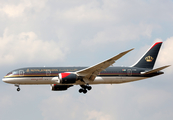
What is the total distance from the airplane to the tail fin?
3.79 ft

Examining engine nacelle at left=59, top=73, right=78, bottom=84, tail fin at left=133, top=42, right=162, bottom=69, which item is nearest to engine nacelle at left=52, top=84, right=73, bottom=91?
engine nacelle at left=59, top=73, right=78, bottom=84

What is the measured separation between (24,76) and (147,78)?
22655 millimetres

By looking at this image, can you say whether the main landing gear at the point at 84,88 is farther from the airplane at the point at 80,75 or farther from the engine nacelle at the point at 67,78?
the engine nacelle at the point at 67,78

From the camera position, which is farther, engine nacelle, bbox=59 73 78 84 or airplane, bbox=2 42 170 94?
airplane, bbox=2 42 170 94

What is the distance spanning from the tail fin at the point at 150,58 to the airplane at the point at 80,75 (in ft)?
3.79

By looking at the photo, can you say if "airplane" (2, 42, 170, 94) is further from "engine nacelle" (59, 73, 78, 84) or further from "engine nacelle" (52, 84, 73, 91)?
"engine nacelle" (52, 84, 73, 91)

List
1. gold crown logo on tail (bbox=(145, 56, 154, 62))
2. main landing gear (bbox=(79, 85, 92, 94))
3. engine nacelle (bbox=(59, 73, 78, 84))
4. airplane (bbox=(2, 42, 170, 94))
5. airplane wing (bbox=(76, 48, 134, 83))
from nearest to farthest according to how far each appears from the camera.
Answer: airplane wing (bbox=(76, 48, 134, 83)) < engine nacelle (bbox=(59, 73, 78, 84)) < airplane (bbox=(2, 42, 170, 94)) < main landing gear (bbox=(79, 85, 92, 94)) < gold crown logo on tail (bbox=(145, 56, 154, 62))

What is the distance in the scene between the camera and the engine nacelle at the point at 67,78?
50.8 meters

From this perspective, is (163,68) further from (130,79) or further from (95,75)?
(95,75)

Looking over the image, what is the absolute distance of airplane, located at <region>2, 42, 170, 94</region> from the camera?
5147 centimetres

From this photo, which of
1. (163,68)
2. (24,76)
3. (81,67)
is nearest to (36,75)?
(24,76)

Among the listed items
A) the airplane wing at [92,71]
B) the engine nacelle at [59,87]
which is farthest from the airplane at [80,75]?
the engine nacelle at [59,87]

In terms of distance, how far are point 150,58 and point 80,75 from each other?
16790 mm

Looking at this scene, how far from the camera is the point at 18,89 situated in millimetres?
54938
